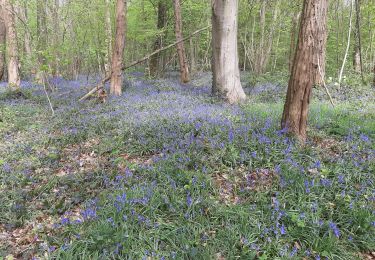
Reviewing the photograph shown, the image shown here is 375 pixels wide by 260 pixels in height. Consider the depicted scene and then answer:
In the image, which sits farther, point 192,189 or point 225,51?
point 225,51

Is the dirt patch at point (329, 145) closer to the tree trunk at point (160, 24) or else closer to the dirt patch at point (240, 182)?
the dirt patch at point (240, 182)

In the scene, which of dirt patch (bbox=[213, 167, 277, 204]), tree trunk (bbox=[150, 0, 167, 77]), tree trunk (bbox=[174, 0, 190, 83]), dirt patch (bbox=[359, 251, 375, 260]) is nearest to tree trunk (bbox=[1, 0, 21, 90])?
tree trunk (bbox=[174, 0, 190, 83])

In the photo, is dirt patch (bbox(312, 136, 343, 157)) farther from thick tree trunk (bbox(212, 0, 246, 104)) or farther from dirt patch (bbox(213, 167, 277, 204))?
thick tree trunk (bbox(212, 0, 246, 104))

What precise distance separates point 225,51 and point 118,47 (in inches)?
175

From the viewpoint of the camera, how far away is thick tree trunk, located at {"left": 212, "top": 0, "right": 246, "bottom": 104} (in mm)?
10602

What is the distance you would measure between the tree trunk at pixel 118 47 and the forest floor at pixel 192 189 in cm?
484

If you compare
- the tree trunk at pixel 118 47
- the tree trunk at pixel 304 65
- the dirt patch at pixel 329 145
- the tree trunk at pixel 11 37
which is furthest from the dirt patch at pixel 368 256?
the tree trunk at pixel 11 37

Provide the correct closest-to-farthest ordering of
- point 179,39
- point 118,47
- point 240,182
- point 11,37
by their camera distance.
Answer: point 240,182 → point 118,47 → point 11,37 → point 179,39

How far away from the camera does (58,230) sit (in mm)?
4023

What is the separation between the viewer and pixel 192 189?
4.46 meters

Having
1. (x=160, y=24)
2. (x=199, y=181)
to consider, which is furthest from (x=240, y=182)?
(x=160, y=24)

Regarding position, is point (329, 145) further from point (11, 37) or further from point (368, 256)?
point (11, 37)

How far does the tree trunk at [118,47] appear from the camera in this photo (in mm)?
11742

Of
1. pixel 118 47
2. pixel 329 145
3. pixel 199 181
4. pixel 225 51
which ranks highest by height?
pixel 118 47
